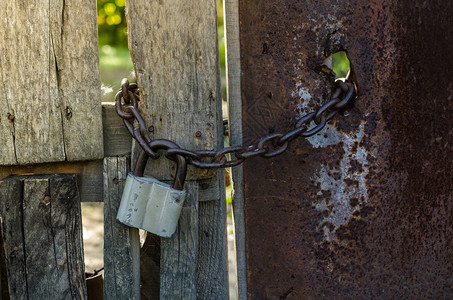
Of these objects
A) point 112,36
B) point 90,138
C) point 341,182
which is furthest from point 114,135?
point 112,36

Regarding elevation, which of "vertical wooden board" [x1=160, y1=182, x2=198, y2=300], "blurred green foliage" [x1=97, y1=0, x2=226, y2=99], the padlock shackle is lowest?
"vertical wooden board" [x1=160, y1=182, x2=198, y2=300]

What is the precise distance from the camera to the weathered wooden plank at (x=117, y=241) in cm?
A: 159

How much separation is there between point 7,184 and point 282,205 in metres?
0.90

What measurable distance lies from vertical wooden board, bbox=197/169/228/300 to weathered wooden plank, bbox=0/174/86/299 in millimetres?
407

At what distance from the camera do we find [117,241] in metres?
1.60

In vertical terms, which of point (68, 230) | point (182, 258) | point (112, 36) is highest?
point (112, 36)

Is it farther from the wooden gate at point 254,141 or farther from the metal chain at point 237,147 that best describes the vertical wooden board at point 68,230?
the metal chain at point 237,147

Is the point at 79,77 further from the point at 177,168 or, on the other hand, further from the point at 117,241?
the point at 117,241

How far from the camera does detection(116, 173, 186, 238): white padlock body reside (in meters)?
1.44

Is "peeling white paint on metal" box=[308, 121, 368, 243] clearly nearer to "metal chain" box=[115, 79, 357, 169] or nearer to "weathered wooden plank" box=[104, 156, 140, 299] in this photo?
"metal chain" box=[115, 79, 357, 169]

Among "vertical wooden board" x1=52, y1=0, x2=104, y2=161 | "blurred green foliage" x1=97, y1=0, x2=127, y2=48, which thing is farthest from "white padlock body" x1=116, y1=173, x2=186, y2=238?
"blurred green foliage" x1=97, y1=0, x2=127, y2=48

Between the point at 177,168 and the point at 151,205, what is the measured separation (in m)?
0.14

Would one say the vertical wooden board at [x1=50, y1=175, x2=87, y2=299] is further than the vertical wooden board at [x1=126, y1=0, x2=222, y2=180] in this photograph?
Yes

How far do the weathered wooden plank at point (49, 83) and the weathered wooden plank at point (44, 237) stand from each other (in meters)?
0.09
